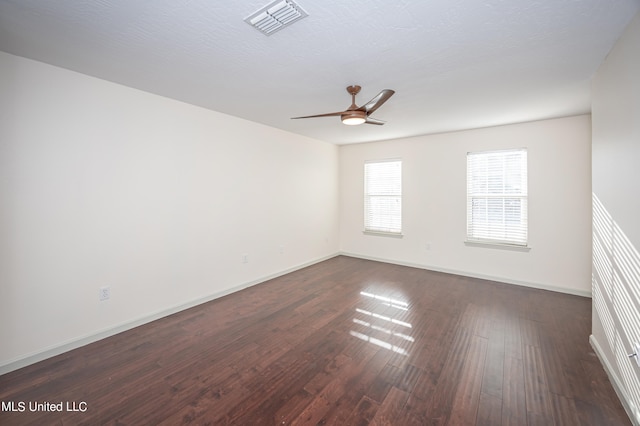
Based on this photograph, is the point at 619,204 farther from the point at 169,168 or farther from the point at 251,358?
the point at 169,168

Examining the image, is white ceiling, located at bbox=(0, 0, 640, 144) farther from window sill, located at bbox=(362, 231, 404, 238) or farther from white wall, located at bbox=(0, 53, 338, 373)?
window sill, located at bbox=(362, 231, 404, 238)

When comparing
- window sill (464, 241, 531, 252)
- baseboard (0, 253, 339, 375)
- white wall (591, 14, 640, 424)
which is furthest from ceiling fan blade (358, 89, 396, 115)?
window sill (464, 241, 531, 252)

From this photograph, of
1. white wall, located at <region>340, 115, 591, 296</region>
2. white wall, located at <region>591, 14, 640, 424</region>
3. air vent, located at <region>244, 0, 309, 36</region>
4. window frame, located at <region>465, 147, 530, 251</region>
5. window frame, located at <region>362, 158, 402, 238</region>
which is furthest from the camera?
window frame, located at <region>362, 158, 402, 238</region>

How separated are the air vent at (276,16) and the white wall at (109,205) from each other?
190 centimetres

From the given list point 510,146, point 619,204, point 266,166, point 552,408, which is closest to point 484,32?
point 619,204

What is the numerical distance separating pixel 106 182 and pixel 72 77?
0.97 metres

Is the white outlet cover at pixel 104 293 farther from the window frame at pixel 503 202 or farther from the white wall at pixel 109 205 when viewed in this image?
the window frame at pixel 503 202

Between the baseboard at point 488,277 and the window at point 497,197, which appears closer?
the baseboard at point 488,277

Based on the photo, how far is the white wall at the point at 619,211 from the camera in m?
1.66

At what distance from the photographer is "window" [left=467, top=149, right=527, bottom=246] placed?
412 centimetres

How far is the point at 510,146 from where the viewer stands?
414cm

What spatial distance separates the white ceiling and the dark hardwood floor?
2526 mm

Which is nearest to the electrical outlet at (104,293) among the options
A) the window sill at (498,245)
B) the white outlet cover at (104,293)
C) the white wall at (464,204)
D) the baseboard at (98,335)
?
the white outlet cover at (104,293)

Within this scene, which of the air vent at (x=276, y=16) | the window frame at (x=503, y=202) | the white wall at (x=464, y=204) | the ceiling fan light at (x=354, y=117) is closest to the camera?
the air vent at (x=276, y=16)
